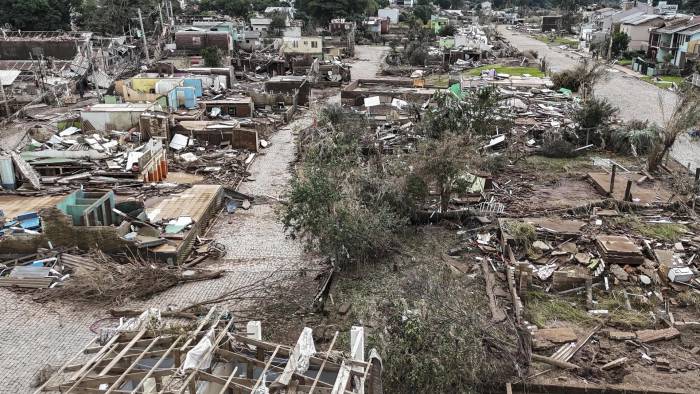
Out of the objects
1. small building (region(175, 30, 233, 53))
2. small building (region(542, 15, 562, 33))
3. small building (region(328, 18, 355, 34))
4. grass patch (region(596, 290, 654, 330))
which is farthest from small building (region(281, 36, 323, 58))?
small building (region(542, 15, 562, 33))

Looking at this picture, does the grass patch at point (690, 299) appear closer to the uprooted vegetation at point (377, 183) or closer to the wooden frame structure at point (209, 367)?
the uprooted vegetation at point (377, 183)

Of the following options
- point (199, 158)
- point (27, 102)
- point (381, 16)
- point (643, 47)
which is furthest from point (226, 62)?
point (381, 16)

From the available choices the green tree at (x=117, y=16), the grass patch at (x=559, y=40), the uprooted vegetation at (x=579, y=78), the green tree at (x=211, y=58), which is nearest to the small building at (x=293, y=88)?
the green tree at (x=211, y=58)

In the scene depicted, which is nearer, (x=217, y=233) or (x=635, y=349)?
(x=635, y=349)

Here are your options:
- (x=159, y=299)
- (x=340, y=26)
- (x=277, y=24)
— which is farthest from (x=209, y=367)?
(x=340, y=26)

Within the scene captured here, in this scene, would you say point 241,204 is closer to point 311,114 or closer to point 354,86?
point 311,114
